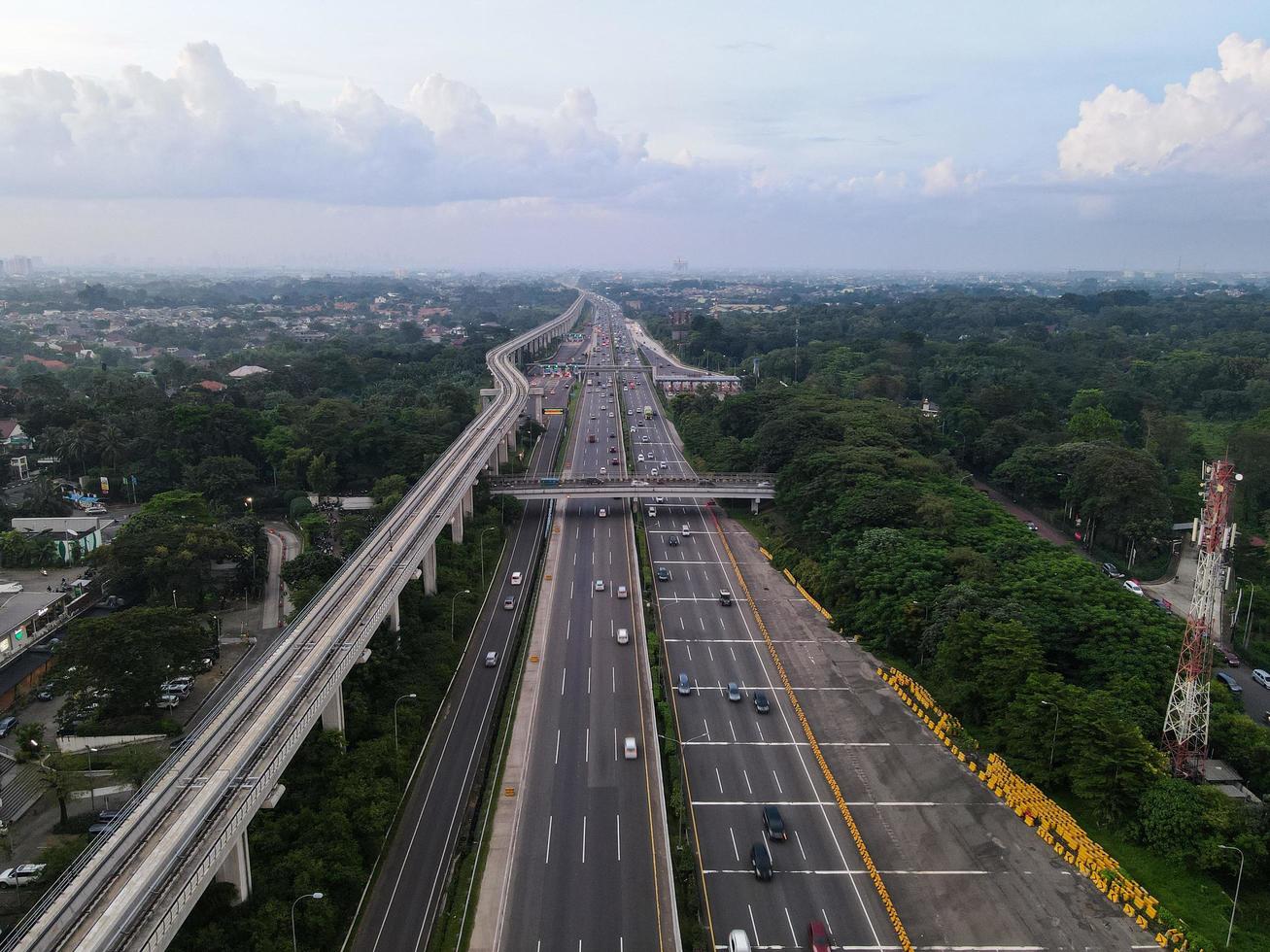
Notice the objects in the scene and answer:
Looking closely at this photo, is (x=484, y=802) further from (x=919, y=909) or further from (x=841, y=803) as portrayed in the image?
(x=919, y=909)

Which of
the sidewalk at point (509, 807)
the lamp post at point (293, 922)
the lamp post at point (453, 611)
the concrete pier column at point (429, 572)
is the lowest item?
the sidewalk at point (509, 807)

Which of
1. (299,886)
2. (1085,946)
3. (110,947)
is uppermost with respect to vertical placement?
(110,947)

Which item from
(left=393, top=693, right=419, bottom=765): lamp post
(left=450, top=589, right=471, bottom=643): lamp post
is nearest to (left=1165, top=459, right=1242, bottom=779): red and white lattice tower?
(left=393, top=693, right=419, bottom=765): lamp post

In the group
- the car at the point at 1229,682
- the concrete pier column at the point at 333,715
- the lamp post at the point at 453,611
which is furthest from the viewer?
the lamp post at the point at 453,611

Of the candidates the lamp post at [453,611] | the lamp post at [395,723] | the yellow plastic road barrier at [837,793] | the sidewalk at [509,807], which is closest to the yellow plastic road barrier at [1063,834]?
the yellow plastic road barrier at [837,793]

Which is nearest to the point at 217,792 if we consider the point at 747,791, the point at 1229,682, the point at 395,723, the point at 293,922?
the point at 293,922

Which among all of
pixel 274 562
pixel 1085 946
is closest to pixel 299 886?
pixel 1085 946

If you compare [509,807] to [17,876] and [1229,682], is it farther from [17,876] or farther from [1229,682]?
[1229,682]

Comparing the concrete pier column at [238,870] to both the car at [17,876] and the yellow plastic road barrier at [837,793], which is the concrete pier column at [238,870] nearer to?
the car at [17,876]
